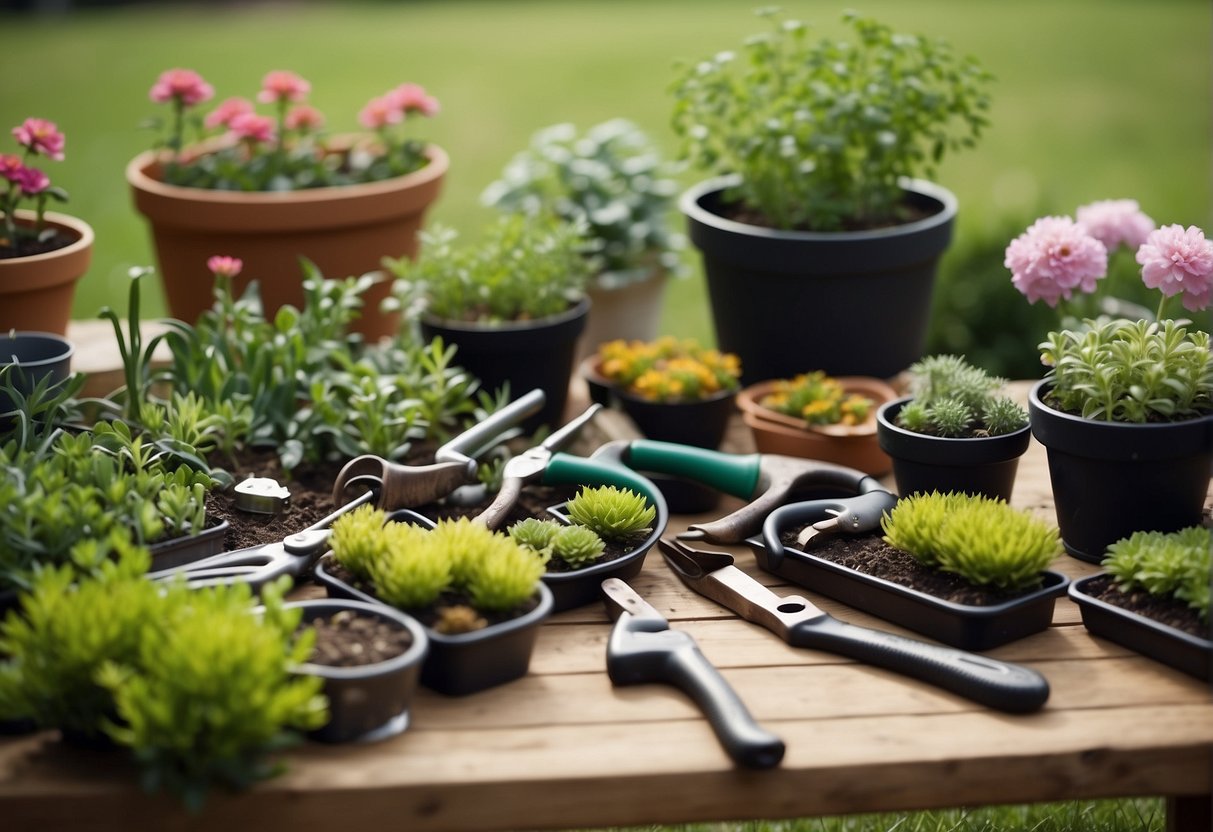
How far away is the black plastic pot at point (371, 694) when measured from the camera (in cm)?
148

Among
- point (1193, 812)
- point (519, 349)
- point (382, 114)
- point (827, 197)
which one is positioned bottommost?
point (1193, 812)

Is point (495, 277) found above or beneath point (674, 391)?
above

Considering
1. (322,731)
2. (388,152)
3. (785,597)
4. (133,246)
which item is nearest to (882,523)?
(785,597)

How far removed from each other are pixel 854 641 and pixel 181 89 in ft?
6.76

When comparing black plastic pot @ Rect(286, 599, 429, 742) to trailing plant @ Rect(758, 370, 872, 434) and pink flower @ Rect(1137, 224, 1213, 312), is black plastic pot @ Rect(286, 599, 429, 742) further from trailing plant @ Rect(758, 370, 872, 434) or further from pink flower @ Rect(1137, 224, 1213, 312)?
pink flower @ Rect(1137, 224, 1213, 312)

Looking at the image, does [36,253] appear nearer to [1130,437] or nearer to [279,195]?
[279,195]

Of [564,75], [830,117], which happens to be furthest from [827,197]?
[564,75]

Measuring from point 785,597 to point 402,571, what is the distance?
580 millimetres

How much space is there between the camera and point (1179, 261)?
75.9 inches

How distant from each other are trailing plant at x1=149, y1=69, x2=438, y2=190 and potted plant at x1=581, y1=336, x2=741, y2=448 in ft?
3.02

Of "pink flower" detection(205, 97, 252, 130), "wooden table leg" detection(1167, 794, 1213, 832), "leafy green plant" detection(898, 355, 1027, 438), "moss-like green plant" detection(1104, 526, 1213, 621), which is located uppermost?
"pink flower" detection(205, 97, 252, 130)

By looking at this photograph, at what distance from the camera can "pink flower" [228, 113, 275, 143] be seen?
2998 millimetres

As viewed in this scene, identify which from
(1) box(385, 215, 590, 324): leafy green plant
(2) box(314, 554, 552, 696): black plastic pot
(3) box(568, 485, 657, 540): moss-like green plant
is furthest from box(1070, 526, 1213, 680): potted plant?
(1) box(385, 215, 590, 324): leafy green plant

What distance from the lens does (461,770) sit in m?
1.49
